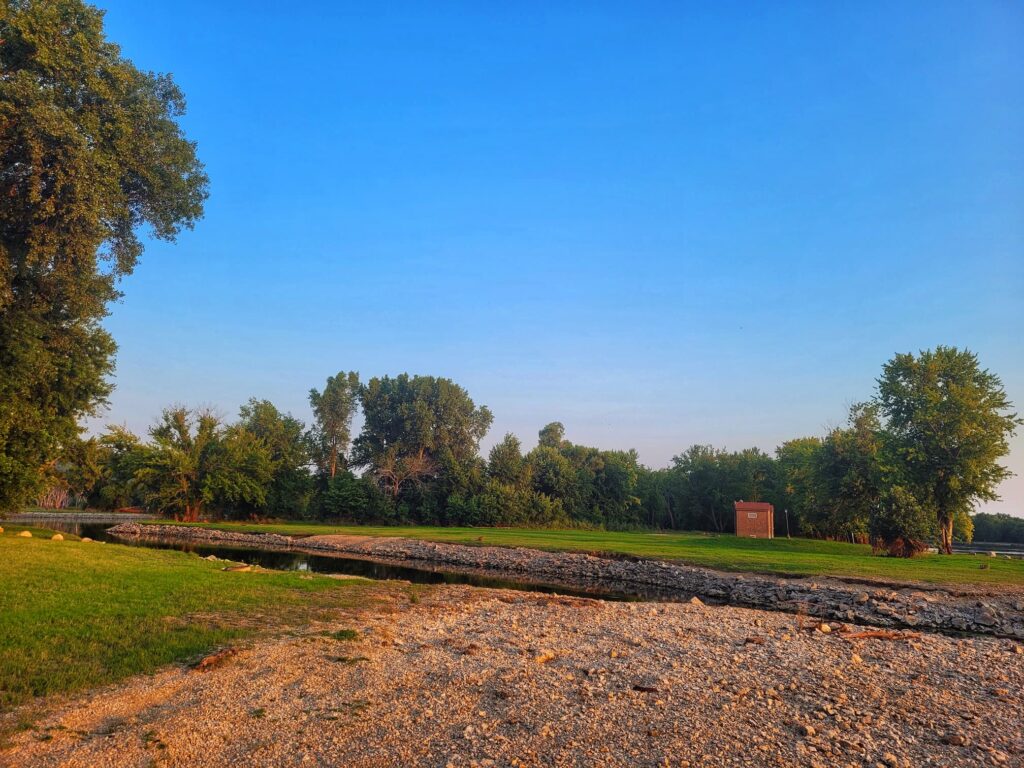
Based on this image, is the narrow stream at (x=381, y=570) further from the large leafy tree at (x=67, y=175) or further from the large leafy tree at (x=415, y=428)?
the large leafy tree at (x=415, y=428)

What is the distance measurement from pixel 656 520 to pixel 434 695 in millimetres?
86558

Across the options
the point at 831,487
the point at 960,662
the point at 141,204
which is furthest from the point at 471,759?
the point at 831,487

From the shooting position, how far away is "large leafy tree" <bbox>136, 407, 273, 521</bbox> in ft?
216

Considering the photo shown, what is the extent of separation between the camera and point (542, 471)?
8375 centimetres

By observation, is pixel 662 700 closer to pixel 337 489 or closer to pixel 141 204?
pixel 141 204

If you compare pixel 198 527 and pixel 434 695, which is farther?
pixel 198 527

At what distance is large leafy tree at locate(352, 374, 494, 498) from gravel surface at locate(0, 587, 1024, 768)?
226ft

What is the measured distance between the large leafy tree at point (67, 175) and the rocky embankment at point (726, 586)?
2266cm

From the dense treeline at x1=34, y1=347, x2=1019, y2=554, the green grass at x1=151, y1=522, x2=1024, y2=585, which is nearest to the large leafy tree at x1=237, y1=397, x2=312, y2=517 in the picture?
the dense treeline at x1=34, y1=347, x2=1019, y2=554

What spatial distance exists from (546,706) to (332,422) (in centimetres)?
8463

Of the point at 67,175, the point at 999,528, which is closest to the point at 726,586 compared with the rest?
the point at 67,175

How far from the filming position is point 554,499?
267 ft

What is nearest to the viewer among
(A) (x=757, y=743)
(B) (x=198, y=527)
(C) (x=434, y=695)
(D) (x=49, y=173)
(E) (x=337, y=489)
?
(A) (x=757, y=743)

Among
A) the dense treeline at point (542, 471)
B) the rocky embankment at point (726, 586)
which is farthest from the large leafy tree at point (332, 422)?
the rocky embankment at point (726, 586)
